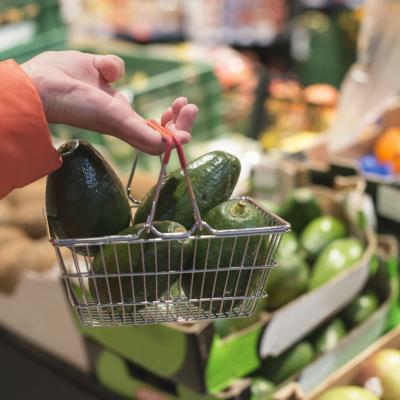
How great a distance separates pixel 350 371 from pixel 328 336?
11 cm

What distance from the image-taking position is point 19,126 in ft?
1.71

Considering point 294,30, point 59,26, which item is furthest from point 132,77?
point 294,30

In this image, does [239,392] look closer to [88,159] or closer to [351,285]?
[351,285]

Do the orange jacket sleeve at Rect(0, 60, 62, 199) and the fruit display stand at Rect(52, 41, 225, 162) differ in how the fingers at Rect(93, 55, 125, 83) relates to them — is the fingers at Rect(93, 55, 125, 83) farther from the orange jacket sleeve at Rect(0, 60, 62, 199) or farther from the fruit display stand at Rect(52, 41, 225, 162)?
the fruit display stand at Rect(52, 41, 225, 162)

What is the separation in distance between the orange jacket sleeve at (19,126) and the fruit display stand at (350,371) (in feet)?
2.22

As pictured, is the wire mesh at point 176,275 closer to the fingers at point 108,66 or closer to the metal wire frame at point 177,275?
the metal wire frame at point 177,275

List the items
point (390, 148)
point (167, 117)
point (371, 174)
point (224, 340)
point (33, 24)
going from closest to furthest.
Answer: point (167, 117)
point (224, 340)
point (371, 174)
point (390, 148)
point (33, 24)

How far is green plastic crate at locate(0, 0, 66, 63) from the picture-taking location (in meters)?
2.58

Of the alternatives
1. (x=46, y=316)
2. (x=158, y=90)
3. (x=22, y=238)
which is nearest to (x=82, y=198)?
(x=46, y=316)

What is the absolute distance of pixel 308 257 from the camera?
1.23m

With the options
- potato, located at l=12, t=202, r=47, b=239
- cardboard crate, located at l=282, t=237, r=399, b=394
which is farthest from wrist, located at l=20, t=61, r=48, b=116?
potato, located at l=12, t=202, r=47, b=239

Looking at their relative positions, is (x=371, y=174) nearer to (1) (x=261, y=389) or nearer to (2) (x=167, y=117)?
(1) (x=261, y=389)

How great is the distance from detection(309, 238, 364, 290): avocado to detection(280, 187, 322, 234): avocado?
0.10m

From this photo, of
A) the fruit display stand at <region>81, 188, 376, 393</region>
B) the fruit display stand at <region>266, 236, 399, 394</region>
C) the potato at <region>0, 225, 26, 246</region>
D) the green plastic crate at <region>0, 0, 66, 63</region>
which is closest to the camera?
the fruit display stand at <region>81, 188, 376, 393</region>
